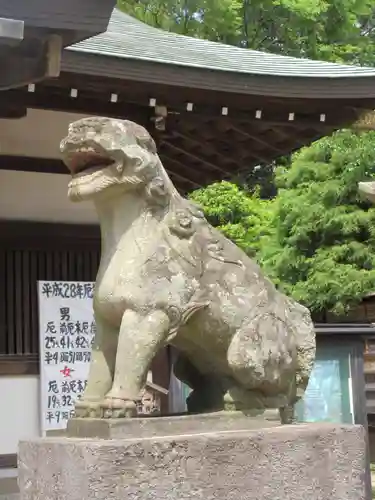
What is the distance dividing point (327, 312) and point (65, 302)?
4.85 metres

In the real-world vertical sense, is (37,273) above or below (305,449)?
A: above

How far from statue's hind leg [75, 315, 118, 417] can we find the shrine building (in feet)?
9.31

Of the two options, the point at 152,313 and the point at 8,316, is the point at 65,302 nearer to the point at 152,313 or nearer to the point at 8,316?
the point at 8,316

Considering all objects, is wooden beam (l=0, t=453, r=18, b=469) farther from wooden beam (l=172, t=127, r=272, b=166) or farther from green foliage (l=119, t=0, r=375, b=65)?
green foliage (l=119, t=0, r=375, b=65)

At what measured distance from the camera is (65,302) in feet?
19.3

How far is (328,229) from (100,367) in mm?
7855

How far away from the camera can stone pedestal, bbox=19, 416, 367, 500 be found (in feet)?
7.09

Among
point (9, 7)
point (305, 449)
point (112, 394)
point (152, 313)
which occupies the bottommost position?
point (305, 449)

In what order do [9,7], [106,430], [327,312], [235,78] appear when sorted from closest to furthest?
[106,430] < [9,7] < [235,78] < [327,312]

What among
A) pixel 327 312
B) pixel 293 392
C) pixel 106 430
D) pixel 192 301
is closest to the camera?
pixel 106 430

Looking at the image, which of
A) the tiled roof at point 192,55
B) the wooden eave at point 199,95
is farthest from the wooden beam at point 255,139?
the tiled roof at point 192,55

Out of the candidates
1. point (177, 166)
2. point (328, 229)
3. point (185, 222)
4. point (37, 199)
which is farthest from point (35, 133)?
point (328, 229)

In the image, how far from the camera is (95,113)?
551 cm

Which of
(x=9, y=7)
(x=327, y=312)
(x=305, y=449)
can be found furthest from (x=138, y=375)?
(x=327, y=312)
